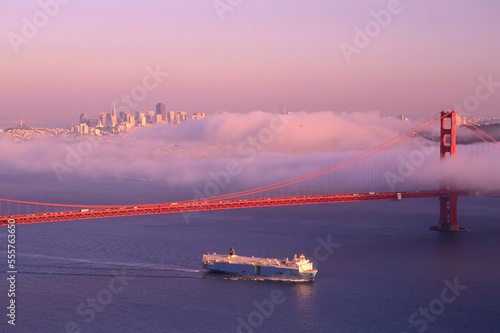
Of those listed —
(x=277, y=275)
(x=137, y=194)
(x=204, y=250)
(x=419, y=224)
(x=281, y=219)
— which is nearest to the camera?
(x=277, y=275)

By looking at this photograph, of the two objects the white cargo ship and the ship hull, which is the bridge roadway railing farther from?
the ship hull

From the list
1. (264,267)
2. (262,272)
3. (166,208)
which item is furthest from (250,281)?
(166,208)

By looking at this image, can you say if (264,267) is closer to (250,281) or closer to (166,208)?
(250,281)

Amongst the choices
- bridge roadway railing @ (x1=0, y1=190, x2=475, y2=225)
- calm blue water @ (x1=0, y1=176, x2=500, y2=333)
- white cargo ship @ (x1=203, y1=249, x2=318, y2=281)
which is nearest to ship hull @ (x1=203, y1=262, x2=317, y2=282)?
white cargo ship @ (x1=203, y1=249, x2=318, y2=281)

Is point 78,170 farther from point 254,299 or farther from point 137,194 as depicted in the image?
point 254,299

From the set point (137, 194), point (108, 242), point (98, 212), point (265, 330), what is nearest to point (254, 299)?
point (265, 330)

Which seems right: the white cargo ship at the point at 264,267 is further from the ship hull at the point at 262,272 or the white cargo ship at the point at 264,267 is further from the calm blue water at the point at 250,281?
the calm blue water at the point at 250,281
